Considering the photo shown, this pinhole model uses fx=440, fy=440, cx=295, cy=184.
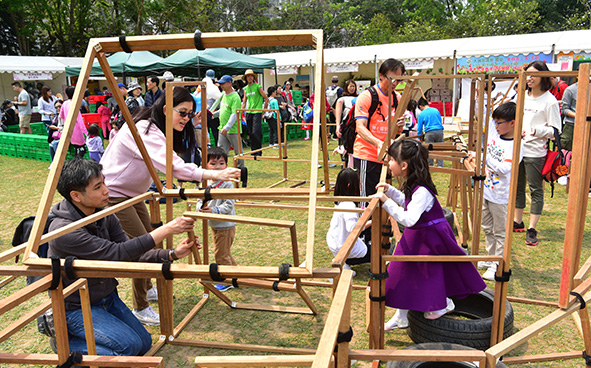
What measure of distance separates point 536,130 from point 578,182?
307 cm

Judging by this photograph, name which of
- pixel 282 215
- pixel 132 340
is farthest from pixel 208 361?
pixel 282 215

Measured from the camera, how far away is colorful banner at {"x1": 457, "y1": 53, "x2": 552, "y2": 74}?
13867 millimetres

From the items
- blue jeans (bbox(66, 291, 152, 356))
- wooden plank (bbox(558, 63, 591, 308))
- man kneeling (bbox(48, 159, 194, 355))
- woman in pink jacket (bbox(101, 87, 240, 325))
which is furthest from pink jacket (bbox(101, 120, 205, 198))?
Answer: wooden plank (bbox(558, 63, 591, 308))

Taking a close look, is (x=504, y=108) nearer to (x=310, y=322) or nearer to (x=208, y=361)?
(x=310, y=322)

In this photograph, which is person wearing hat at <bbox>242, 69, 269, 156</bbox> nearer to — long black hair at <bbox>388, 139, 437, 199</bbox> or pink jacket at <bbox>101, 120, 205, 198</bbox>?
pink jacket at <bbox>101, 120, 205, 198</bbox>

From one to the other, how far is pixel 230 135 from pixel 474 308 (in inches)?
229

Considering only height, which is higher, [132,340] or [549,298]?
[132,340]

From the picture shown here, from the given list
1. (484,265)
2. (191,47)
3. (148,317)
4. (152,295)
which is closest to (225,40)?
(191,47)

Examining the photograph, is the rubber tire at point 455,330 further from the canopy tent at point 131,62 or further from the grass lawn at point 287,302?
the canopy tent at point 131,62

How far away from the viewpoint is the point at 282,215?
20.4ft

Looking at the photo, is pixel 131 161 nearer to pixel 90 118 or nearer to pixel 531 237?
pixel 531 237

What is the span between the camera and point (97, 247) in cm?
238

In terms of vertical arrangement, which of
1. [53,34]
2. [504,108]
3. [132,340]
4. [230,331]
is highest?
[53,34]

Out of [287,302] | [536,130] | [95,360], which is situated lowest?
[287,302]
